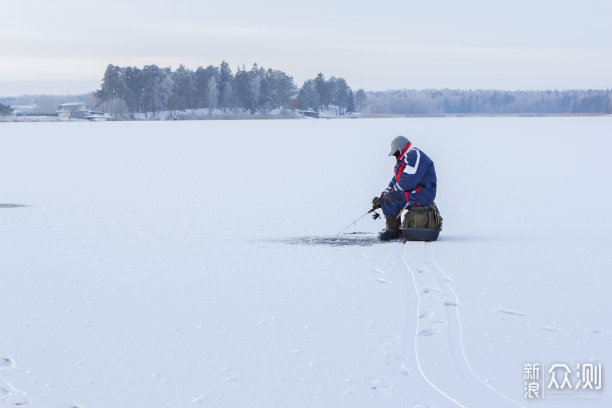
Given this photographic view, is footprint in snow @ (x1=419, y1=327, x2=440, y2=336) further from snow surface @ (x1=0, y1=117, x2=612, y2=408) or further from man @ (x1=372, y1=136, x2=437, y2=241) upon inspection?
man @ (x1=372, y1=136, x2=437, y2=241)

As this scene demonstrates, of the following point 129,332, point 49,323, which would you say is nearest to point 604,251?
point 129,332

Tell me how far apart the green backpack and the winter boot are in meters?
0.26

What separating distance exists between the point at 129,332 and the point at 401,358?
210 centimetres

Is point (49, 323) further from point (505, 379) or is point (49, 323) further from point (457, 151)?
point (457, 151)

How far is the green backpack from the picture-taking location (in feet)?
29.2

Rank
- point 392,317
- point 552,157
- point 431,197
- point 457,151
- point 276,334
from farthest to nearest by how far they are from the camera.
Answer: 1. point 457,151
2. point 552,157
3. point 431,197
4. point 392,317
5. point 276,334

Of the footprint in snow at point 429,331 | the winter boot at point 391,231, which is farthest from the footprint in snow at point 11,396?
the winter boot at point 391,231

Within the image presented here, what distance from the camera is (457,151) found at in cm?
2766

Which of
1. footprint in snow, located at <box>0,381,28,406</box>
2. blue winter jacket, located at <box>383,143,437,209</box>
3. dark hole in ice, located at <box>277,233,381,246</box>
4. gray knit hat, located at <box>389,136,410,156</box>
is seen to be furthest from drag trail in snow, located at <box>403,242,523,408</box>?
footprint in snow, located at <box>0,381,28,406</box>

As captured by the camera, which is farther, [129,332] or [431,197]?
[431,197]

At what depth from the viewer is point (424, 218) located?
29.2 ft

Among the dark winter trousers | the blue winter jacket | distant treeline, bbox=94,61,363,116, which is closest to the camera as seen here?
the blue winter jacket

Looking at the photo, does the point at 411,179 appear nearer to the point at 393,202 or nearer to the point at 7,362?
the point at 393,202

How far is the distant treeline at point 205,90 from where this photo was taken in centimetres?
12019
